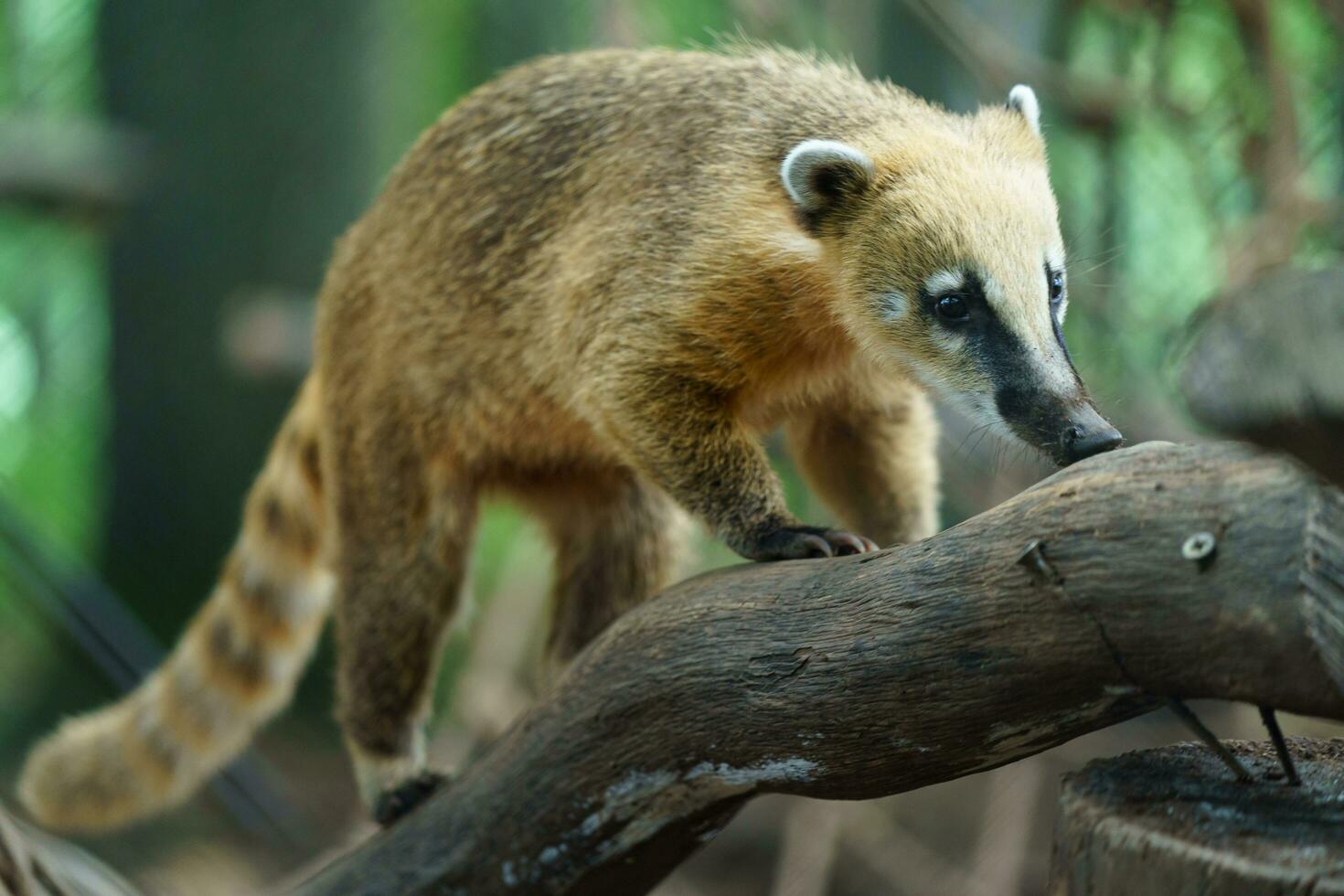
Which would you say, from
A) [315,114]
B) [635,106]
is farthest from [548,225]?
[315,114]

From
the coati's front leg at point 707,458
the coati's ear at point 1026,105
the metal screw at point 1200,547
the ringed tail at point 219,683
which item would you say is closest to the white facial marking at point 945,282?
the coati's front leg at point 707,458

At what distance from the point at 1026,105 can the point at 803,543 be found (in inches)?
55.1

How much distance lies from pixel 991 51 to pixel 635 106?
258cm

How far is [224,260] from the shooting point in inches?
322

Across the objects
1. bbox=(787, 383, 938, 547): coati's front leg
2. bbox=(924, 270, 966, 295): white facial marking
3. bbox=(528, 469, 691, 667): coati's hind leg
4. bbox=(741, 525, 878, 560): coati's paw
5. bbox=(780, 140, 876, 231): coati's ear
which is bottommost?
bbox=(528, 469, 691, 667): coati's hind leg

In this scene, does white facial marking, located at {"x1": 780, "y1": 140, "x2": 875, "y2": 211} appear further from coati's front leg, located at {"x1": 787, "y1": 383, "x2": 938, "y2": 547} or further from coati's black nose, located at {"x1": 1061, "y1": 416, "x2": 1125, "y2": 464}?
coati's black nose, located at {"x1": 1061, "y1": 416, "x2": 1125, "y2": 464}

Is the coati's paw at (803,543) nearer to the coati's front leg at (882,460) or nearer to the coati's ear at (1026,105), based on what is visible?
the coati's front leg at (882,460)

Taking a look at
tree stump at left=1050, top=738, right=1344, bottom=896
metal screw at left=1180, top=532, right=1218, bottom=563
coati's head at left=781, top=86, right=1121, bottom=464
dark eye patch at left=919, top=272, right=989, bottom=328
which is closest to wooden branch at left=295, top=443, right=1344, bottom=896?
metal screw at left=1180, top=532, right=1218, bottom=563

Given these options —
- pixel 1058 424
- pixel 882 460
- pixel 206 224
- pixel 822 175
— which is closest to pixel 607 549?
pixel 882 460

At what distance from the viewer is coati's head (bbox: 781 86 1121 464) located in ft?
9.18

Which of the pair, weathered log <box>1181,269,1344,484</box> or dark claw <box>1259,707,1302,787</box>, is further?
dark claw <box>1259,707,1302,787</box>

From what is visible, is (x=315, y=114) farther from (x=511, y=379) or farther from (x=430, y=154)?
(x=511, y=379)

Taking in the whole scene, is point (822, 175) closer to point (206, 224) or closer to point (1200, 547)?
point (1200, 547)

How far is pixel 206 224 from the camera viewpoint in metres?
8.23
